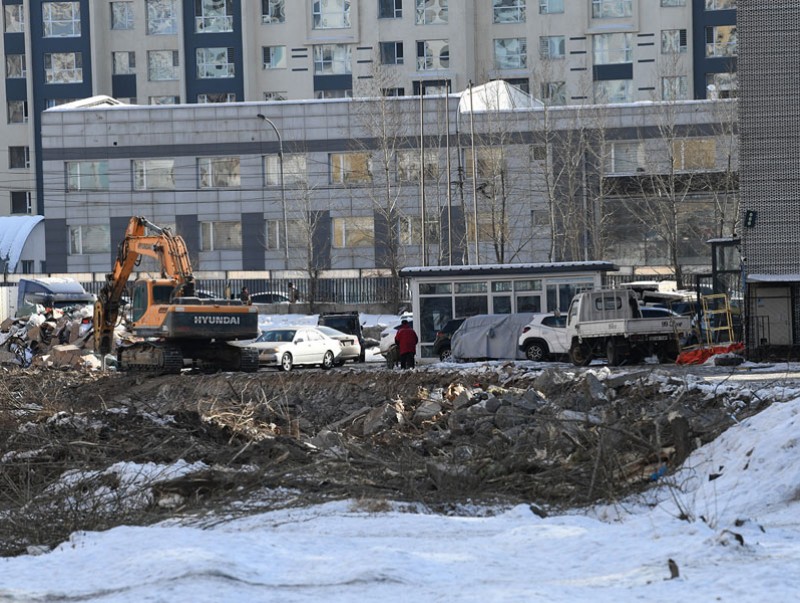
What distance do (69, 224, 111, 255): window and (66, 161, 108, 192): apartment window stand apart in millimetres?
2050

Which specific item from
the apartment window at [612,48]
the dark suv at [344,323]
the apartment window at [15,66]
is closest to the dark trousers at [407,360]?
the dark suv at [344,323]

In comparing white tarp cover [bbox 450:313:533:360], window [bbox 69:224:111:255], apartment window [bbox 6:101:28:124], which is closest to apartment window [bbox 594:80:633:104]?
window [bbox 69:224:111:255]

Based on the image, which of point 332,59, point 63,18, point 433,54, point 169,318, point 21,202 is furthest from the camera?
point 21,202

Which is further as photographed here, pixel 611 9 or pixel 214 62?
pixel 214 62

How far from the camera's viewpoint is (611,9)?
77.2 metres

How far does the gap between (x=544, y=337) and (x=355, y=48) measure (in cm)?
4644

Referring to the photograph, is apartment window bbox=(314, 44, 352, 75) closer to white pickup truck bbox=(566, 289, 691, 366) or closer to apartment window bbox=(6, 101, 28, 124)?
apartment window bbox=(6, 101, 28, 124)

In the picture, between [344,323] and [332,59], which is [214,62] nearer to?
[332,59]

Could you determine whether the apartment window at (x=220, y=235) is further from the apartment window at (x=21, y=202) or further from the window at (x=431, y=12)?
the apartment window at (x=21, y=202)

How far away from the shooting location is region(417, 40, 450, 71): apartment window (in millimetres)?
77125

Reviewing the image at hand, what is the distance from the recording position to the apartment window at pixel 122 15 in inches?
3177

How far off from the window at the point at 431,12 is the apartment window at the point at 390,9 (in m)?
1.18

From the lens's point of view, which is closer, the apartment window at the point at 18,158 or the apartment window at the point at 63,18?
the apartment window at the point at 63,18

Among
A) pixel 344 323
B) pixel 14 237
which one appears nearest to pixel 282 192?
pixel 14 237
